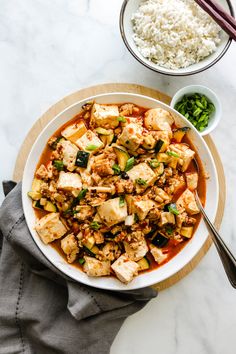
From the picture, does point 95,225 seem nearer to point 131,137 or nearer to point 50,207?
point 50,207

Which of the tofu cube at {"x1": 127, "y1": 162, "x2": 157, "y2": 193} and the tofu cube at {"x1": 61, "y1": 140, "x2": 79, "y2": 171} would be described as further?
the tofu cube at {"x1": 61, "y1": 140, "x2": 79, "y2": 171}

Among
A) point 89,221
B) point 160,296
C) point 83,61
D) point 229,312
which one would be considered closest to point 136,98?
point 83,61

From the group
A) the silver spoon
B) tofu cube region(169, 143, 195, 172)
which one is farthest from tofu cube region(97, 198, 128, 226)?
the silver spoon

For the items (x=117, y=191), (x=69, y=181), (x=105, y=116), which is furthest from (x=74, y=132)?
(x=117, y=191)

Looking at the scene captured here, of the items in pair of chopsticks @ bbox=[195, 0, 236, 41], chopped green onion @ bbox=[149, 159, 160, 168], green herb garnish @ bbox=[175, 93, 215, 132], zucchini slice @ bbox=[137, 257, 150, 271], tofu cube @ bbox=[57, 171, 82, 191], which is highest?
pair of chopsticks @ bbox=[195, 0, 236, 41]

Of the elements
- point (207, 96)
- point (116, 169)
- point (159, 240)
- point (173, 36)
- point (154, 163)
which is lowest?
→ point (159, 240)

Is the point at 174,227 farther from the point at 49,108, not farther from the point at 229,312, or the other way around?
the point at 49,108

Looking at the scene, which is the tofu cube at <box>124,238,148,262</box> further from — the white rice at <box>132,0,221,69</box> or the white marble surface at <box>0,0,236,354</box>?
the white rice at <box>132,0,221,69</box>
